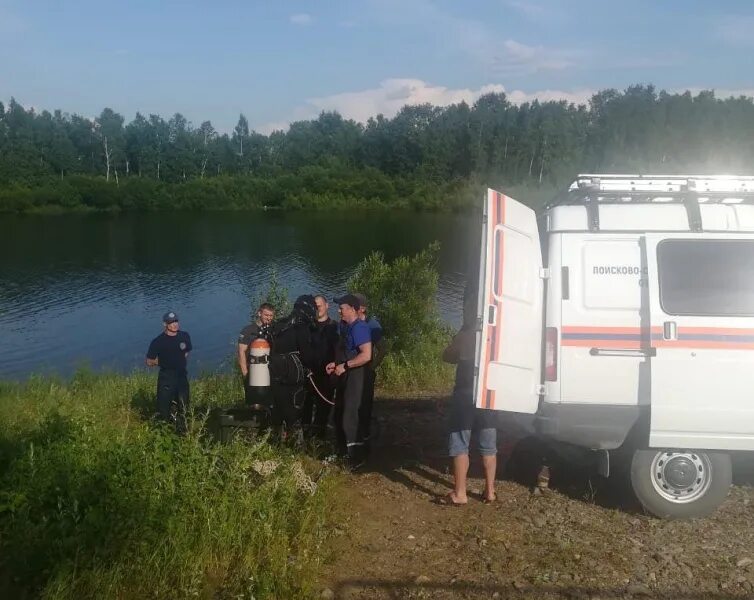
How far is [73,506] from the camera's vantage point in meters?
4.98

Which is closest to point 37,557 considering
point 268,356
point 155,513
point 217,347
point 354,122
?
point 155,513

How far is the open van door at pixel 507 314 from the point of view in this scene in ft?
17.3

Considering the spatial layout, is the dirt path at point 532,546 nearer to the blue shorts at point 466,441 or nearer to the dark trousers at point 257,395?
the blue shorts at point 466,441

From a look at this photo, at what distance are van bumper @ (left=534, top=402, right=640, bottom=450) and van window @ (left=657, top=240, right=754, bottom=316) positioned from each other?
82cm

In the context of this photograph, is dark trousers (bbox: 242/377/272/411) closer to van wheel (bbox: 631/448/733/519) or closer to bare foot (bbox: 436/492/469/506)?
bare foot (bbox: 436/492/469/506)

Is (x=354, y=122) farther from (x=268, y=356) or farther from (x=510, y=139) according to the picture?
(x=268, y=356)

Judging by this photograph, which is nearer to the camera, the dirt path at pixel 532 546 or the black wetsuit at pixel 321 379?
the dirt path at pixel 532 546

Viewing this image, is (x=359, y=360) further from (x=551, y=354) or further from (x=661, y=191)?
(x=661, y=191)

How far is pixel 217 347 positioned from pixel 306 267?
14.2m

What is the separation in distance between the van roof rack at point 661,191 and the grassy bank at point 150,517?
3.04 m

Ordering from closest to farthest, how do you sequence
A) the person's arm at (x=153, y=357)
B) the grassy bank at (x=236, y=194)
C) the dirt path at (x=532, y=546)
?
the dirt path at (x=532, y=546)
the person's arm at (x=153, y=357)
the grassy bank at (x=236, y=194)

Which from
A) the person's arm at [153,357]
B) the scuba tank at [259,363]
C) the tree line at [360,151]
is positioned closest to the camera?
the scuba tank at [259,363]

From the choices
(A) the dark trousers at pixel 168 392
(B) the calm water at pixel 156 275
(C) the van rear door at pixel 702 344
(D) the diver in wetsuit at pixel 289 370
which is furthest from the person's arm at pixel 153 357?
(B) the calm water at pixel 156 275

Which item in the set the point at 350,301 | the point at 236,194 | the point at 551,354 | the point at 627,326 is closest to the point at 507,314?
the point at 551,354
